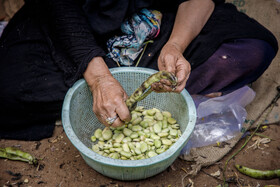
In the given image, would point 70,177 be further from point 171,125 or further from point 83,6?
point 83,6

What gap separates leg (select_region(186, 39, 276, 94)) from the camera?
1.72m

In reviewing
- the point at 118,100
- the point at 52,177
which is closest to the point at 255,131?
the point at 118,100

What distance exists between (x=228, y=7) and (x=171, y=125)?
3.49 feet

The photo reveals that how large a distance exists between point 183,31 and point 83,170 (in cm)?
120

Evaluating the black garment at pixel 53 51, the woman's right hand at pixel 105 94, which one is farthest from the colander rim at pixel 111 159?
the black garment at pixel 53 51

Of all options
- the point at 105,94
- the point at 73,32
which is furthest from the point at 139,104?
the point at 73,32

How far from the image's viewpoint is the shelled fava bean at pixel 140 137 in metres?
1.58

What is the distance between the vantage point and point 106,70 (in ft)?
5.25

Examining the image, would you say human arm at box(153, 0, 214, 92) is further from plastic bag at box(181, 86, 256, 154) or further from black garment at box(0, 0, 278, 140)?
plastic bag at box(181, 86, 256, 154)

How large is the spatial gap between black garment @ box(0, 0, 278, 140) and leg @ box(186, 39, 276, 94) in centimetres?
5

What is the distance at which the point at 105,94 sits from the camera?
1470 millimetres

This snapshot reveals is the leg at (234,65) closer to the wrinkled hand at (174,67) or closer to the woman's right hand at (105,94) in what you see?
the wrinkled hand at (174,67)

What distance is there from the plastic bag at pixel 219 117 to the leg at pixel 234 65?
15cm

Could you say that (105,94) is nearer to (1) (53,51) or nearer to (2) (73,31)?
(2) (73,31)
